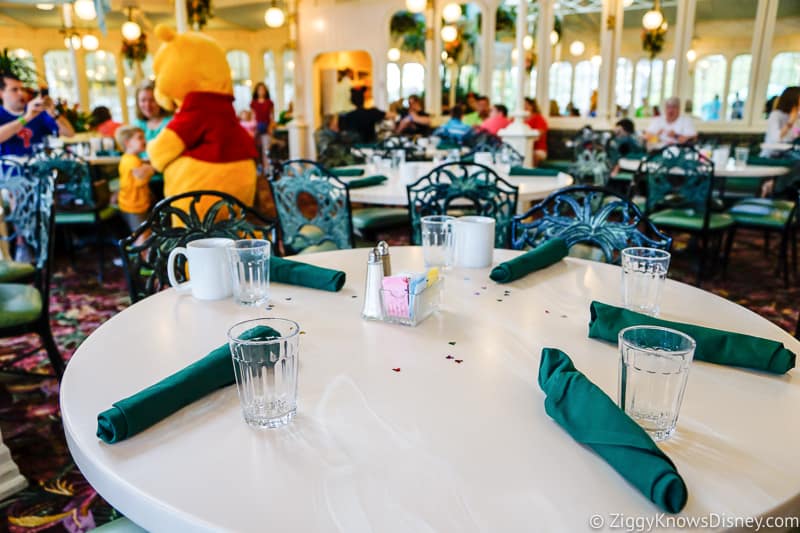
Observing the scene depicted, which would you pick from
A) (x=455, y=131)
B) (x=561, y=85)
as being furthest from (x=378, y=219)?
(x=561, y=85)

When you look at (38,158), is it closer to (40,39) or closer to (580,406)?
(580,406)

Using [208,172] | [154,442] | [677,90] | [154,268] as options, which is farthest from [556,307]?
[677,90]

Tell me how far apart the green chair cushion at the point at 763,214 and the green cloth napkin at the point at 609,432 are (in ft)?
12.8

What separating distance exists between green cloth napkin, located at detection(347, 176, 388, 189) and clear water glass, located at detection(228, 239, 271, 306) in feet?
5.69

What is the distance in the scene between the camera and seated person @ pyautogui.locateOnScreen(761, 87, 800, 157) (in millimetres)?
6109

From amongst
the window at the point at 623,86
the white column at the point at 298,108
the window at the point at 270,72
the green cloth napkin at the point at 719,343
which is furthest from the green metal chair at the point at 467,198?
the window at the point at 270,72

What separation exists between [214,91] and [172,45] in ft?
1.06

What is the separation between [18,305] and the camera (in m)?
2.25

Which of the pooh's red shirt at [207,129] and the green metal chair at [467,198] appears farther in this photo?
the pooh's red shirt at [207,129]

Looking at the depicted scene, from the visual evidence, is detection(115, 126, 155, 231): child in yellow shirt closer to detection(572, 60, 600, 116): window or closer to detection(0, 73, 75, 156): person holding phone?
detection(0, 73, 75, 156): person holding phone

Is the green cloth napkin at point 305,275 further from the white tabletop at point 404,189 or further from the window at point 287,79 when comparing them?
the window at point 287,79

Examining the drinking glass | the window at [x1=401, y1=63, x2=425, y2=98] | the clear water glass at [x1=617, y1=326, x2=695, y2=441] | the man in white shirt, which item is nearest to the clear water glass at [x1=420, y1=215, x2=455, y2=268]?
the clear water glass at [x1=617, y1=326, x2=695, y2=441]

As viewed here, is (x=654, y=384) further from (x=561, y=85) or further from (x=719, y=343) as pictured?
(x=561, y=85)

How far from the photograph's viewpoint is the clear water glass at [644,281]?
124cm
